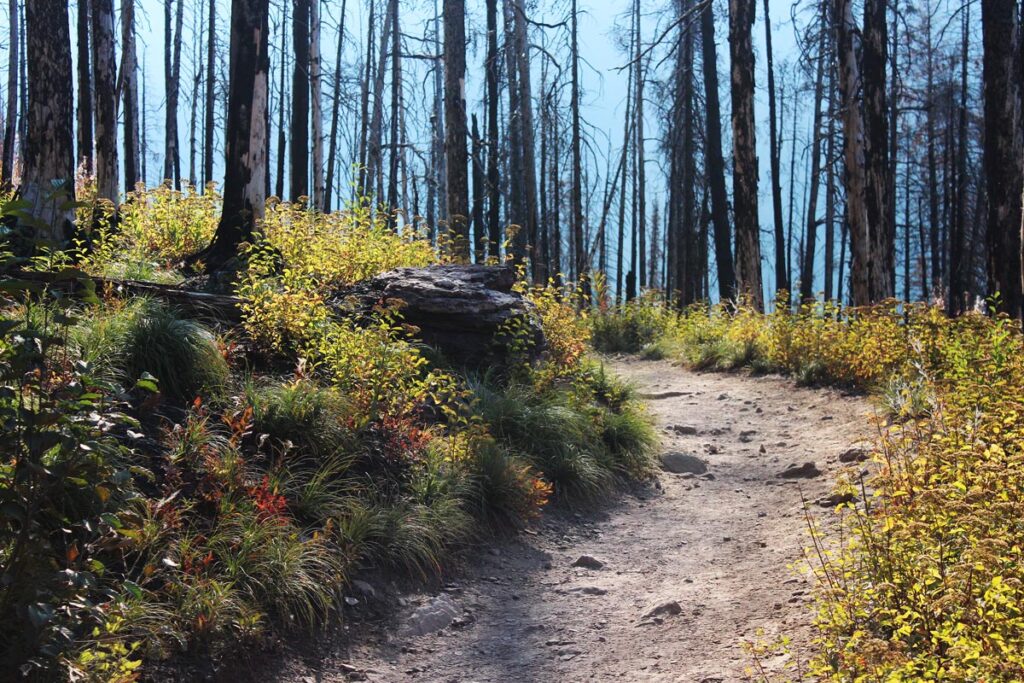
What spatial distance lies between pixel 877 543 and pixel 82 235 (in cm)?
821

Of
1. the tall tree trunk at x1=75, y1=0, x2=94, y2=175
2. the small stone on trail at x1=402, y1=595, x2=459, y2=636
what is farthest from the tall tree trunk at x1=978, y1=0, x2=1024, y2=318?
the tall tree trunk at x1=75, y1=0, x2=94, y2=175

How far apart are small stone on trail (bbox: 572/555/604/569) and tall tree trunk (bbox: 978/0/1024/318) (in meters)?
6.71

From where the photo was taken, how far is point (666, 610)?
A: 4.20 m

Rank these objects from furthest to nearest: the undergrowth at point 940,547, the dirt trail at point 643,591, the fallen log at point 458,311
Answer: the fallen log at point 458,311 < the dirt trail at point 643,591 < the undergrowth at point 940,547

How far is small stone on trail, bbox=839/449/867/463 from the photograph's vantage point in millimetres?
5790

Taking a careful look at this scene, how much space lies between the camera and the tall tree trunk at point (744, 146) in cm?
1294

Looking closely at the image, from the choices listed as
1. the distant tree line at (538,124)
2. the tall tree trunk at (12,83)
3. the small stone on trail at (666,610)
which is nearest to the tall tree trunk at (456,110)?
the distant tree line at (538,124)

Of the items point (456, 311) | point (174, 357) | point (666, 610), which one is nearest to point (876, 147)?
point (456, 311)

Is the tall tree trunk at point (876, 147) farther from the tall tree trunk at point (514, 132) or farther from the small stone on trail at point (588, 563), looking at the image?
the small stone on trail at point (588, 563)

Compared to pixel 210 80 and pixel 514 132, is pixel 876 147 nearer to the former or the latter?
pixel 514 132

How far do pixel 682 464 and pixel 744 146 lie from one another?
26.4 feet

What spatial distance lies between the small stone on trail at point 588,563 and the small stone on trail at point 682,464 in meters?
2.06

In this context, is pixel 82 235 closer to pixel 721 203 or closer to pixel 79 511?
pixel 79 511

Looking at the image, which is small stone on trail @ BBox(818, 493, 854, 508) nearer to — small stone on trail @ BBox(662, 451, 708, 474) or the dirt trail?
the dirt trail
